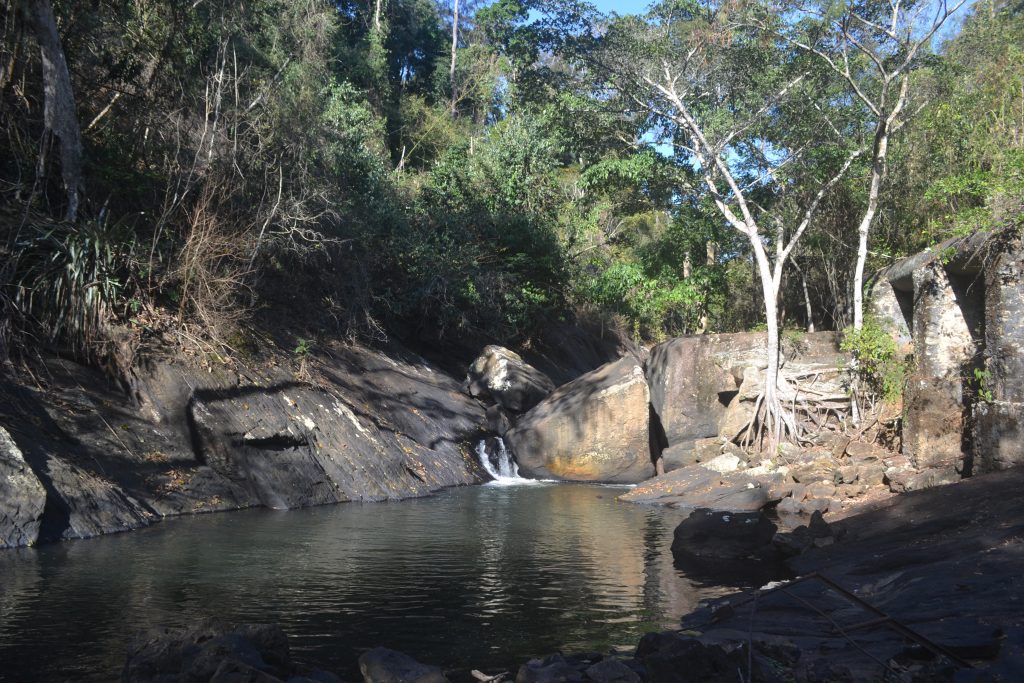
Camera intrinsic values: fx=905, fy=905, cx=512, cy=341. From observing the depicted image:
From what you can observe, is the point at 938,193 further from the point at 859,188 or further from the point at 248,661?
the point at 248,661

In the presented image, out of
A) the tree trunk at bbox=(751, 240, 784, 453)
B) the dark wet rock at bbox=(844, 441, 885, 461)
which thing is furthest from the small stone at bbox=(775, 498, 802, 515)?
the tree trunk at bbox=(751, 240, 784, 453)

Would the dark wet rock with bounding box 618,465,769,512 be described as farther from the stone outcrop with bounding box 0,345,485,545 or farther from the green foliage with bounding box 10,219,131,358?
the green foliage with bounding box 10,219,131,358

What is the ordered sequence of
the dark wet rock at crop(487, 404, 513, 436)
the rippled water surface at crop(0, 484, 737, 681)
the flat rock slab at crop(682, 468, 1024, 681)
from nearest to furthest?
the flat rock slab at crop(682, 468, 1024, 681)
the rippled water surface at crop(0, 484, 737, 681)
the dark wet rock at crop(487, 404, 513, 436)

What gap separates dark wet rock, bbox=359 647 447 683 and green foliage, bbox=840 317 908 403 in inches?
542

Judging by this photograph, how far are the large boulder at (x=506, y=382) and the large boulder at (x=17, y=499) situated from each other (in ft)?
42.8

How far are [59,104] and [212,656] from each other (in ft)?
40.6

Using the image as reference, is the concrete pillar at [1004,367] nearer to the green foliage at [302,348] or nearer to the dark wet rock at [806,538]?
the dark wet rock at [806,538]

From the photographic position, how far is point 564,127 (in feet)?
77.1

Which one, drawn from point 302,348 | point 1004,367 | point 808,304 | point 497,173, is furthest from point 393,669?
point 497,173

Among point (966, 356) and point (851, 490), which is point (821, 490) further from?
point (966, 356)

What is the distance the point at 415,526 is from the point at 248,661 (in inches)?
303

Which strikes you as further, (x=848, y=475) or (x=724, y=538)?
(x=848, y=475)

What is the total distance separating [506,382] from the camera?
75.2 feet

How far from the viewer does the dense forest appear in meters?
15.2
